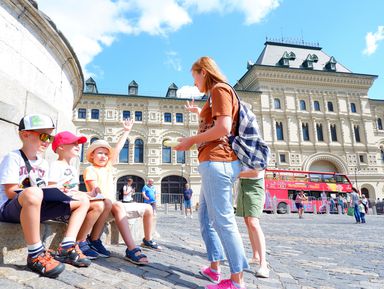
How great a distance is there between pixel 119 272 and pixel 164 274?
39 centimetres

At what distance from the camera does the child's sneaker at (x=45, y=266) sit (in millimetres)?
1962

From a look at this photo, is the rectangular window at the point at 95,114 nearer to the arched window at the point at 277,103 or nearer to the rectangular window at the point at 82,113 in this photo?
the rectangular window at the point at 82,113

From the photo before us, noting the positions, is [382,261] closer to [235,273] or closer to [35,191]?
[235,273]

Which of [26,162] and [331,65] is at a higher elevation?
[331,65]

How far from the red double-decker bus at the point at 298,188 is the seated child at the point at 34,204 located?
2005 cm

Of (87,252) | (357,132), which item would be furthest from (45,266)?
(357,132)

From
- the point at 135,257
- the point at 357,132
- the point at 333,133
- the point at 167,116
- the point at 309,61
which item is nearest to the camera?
the point at 135,257

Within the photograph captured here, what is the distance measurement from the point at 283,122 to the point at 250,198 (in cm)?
3162

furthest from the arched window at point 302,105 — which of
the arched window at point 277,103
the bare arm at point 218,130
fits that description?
the bare arm at point 218,130

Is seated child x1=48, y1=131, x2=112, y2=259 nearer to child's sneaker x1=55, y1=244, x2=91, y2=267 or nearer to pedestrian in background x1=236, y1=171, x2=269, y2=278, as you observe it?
child's sneaker x1=55, y1=244, x2=91, y2=267

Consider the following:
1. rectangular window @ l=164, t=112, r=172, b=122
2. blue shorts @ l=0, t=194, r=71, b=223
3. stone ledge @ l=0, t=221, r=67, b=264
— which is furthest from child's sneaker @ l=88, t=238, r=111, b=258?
rectangular window @ l=164, t=112, r=172, b=122

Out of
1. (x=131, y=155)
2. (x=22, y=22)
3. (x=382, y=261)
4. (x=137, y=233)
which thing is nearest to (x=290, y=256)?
(x=382, y=261)

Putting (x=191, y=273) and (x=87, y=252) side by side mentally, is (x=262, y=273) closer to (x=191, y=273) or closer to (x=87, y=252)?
(x=191, y=273)

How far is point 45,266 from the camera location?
1.97 meters
